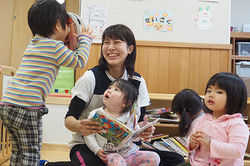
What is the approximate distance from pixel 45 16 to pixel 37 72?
0.27 m

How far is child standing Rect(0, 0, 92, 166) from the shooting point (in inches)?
45.3

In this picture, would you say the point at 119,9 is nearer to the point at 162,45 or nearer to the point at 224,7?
the point at 162,45

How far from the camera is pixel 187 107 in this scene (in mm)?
1853

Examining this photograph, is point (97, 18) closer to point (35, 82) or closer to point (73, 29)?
point (73, 29)

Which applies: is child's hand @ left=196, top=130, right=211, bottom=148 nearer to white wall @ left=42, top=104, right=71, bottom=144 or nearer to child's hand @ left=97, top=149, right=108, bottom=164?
child's hand @ left=97, top=149, right=108, bottom=164

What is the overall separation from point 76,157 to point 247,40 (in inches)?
156

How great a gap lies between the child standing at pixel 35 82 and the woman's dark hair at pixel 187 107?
2.92ft

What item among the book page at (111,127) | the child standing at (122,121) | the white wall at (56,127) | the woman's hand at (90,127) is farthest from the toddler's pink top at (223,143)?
the white wall at (56,127)

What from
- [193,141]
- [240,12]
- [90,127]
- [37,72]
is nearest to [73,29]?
[37,72]

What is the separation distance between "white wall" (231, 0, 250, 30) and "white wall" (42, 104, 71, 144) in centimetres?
349

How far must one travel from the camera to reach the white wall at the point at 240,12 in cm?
465

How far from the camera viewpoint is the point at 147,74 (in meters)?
2.72

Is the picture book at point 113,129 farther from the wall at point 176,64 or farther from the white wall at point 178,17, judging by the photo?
the white wall at point 178,17

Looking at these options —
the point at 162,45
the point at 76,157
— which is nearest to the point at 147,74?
the point at 162,45
